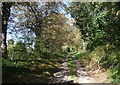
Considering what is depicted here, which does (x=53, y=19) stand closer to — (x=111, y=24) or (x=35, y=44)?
(x=35, y=44)

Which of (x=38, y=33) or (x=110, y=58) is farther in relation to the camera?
(x=38, y=33)

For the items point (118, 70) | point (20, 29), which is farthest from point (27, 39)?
point (118, 70)

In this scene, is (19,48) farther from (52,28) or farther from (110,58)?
(52,28)

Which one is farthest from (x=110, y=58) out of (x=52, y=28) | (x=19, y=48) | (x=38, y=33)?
(x=52, y=28)

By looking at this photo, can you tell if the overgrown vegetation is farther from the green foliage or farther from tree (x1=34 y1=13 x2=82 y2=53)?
tree (x1=34 y1=13 x2=82 y2=53)

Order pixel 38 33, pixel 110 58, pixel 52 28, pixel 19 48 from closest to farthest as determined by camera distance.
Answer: pixel 110 58
pixel 19 48
pixel 38 33
pixel 52 28

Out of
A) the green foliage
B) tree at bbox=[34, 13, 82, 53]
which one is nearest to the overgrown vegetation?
the green foliage

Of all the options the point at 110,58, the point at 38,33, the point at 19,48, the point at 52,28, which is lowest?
the point at 110,58

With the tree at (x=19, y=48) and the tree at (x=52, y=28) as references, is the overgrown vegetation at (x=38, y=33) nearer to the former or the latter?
the tree at (x=19, y=48)

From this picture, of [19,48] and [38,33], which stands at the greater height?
[38,33]

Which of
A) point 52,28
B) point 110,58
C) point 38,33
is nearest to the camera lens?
point 110,58

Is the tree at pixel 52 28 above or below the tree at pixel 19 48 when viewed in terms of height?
above

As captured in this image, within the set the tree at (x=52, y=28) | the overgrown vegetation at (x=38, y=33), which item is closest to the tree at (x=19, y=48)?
the overgrown vegetation at (x=38, y=33)

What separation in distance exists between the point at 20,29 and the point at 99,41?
6.69m
